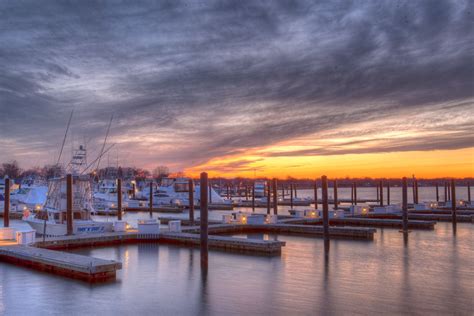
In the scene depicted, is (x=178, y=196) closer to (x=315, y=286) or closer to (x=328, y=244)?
(x=328, y=244)

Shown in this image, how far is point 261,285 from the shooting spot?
16891mm

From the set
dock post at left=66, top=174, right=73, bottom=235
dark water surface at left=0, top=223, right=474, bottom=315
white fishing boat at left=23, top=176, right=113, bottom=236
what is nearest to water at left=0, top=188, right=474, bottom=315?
dark water surface at left=0, top=223, right=474, bottom=315

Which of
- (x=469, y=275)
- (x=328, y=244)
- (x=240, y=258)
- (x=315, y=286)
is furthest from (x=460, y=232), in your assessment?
(x=315, y=286)

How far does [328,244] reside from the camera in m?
27.4

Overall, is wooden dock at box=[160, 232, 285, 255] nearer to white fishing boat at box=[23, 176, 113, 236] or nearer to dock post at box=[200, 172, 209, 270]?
dock post at box=[200, 172, 209, 270]

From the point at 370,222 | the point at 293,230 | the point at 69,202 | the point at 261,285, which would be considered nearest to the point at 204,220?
the point at 261,285

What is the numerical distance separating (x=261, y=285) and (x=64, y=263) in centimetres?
770

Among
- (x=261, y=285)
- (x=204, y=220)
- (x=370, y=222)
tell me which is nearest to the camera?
(x=261, y=285)

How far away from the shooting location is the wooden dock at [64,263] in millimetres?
17328

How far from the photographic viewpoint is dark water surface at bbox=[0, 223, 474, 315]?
14.0 meters

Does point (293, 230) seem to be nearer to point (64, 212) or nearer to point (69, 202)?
point (69, 202)

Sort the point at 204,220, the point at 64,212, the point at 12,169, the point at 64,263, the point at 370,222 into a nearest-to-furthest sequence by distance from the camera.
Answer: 1. the point at 64,263
2. the point at 204,220
3. the point at 64,212
4. the point at 370,222
5. the point at 12,169

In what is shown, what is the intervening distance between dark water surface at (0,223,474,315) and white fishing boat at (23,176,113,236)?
4.65 m

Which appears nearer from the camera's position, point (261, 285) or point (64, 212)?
point (261, 285)
